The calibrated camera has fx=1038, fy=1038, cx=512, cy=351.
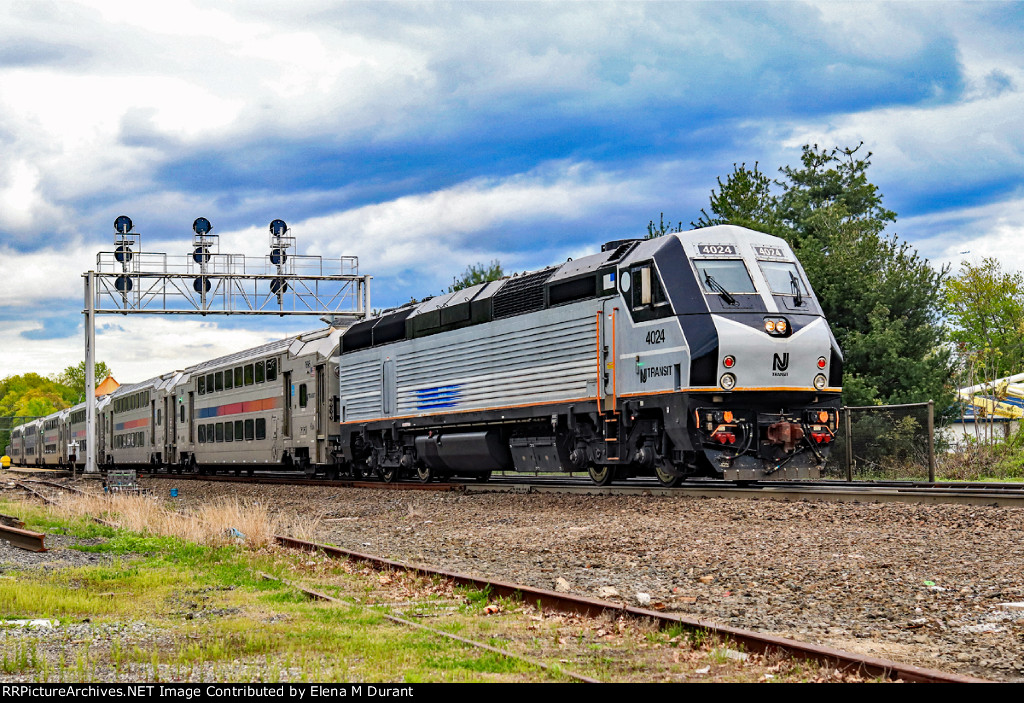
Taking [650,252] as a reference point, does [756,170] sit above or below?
above

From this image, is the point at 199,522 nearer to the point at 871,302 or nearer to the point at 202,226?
the point at 871,302

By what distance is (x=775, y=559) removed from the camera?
33.0 feet

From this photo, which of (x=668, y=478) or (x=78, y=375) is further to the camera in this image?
(x=78, y=375)

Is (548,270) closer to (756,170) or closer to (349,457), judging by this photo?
(349,457)

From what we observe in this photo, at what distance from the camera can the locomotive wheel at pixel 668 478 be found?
1689 cm

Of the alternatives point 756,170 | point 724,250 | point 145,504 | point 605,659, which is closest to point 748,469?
point 724,250

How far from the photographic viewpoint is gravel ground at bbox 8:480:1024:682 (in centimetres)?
709

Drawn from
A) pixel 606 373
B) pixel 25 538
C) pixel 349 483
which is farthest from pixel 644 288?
pixel 349 483

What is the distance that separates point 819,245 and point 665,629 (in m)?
25.5

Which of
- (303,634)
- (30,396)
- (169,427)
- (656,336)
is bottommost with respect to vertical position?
(303,634)

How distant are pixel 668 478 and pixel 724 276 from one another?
341 centimetres

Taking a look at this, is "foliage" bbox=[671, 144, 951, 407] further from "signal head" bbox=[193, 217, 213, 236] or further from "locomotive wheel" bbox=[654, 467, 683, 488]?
"signal head" bbox=[193, 217, 213, 236]

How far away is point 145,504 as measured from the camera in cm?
1941

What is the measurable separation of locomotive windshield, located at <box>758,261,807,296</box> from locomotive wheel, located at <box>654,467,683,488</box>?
337 centimetres
